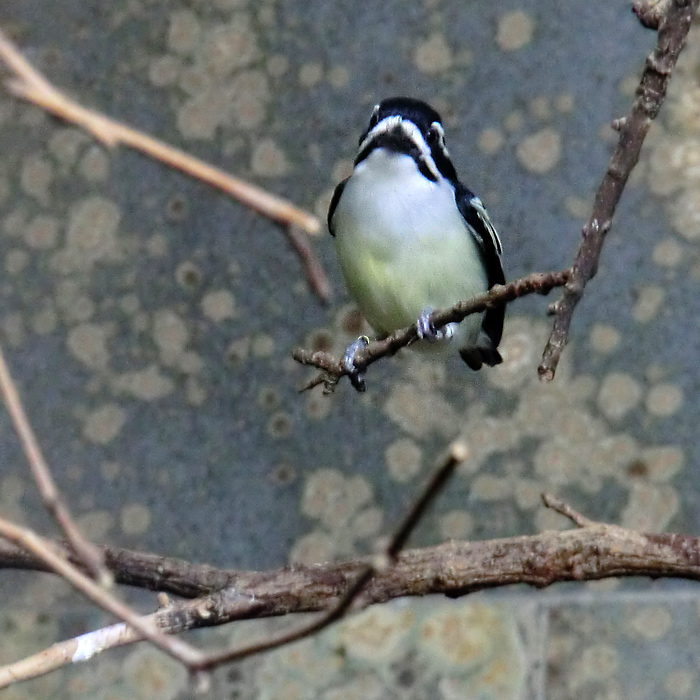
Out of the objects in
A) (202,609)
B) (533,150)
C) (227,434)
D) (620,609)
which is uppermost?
(533,150)

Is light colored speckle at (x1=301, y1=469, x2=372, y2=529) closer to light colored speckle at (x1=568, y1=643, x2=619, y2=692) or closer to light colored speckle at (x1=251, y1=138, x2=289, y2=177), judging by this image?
light colored speckle at (x1=568, y1=643, x2=619, y2=692)

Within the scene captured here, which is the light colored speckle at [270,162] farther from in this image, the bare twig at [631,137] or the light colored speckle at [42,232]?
the bare twig at [631,137]

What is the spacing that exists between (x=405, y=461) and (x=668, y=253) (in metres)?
0.64

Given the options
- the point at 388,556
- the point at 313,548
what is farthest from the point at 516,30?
the point at 388,556

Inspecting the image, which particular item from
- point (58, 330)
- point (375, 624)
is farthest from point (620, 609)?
point (58, 330)

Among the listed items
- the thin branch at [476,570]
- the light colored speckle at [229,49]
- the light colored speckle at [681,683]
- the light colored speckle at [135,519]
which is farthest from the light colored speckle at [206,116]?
the light colored speckle at [681,683]

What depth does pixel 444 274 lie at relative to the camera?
5.24 ft

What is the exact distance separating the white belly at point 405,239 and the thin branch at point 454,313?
0.21 m

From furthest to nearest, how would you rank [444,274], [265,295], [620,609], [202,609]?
[265,295] → [620,609] → [444,274] → [202,609]

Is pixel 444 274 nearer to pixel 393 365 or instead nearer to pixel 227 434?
pixel 393 365

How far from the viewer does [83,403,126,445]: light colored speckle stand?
7.05 ft

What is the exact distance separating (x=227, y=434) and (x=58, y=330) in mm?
415

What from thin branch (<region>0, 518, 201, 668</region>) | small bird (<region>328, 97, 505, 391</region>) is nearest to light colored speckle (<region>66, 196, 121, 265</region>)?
small bird (<region>328, 97, 505, 391</region>)

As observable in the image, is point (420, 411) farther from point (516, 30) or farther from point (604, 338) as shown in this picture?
point (516, 30)
